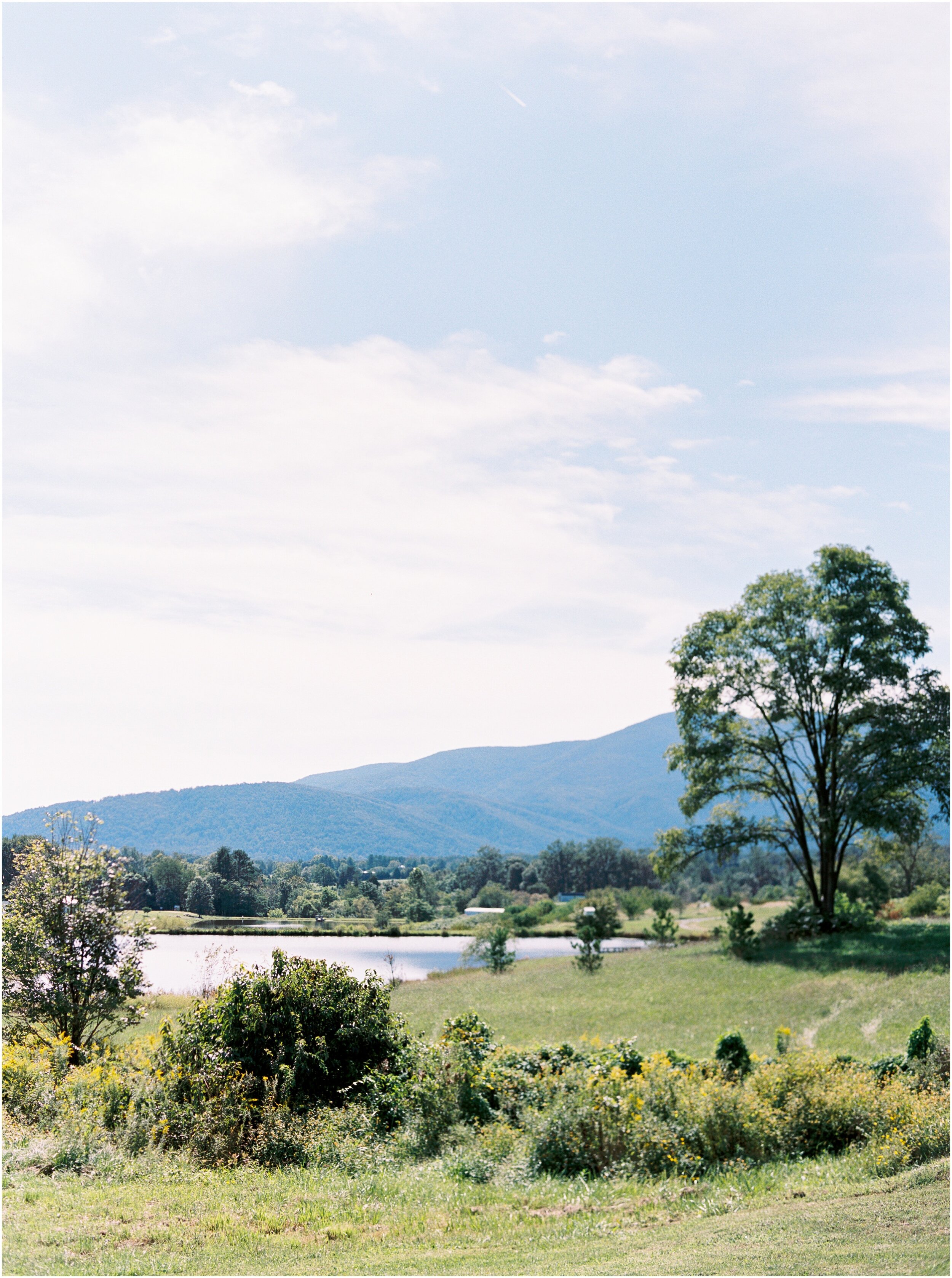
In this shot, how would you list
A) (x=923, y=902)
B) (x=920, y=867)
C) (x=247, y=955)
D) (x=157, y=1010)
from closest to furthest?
(x=247, y=955)
(x=157, y=1010)
(x=923, y=902)
(x=920, y=867)

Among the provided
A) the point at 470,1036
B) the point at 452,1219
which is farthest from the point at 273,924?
the point at 452,1219

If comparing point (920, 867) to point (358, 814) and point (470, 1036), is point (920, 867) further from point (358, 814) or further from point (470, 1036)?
point (470, 1036)

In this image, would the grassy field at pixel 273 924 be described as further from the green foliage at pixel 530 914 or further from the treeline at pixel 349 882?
the green foliage at pixel 530 914

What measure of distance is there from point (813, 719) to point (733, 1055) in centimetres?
1412

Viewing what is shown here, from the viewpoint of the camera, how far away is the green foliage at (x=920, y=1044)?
10250 millimetres

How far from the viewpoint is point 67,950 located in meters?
10.8

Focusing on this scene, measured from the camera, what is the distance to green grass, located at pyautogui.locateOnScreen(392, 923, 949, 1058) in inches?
520

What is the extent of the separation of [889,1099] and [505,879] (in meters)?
8.13

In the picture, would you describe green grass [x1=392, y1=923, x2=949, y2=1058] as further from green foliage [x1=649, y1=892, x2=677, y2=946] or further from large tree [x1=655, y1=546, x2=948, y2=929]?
large tree [x1=655, y1=546, x2=948, y2=929]

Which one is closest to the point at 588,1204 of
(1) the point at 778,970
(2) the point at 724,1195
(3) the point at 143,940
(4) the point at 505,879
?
(2) the point at 724,1195

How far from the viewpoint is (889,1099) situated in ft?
27.3

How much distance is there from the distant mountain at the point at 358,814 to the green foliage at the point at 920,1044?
7225 mm

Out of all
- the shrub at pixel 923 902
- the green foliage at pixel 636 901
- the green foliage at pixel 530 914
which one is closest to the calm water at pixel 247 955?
the green foliage at pixel 530 914

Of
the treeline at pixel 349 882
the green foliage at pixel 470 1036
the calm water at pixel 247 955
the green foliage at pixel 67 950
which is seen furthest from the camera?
the treeline at pixel 349 882
